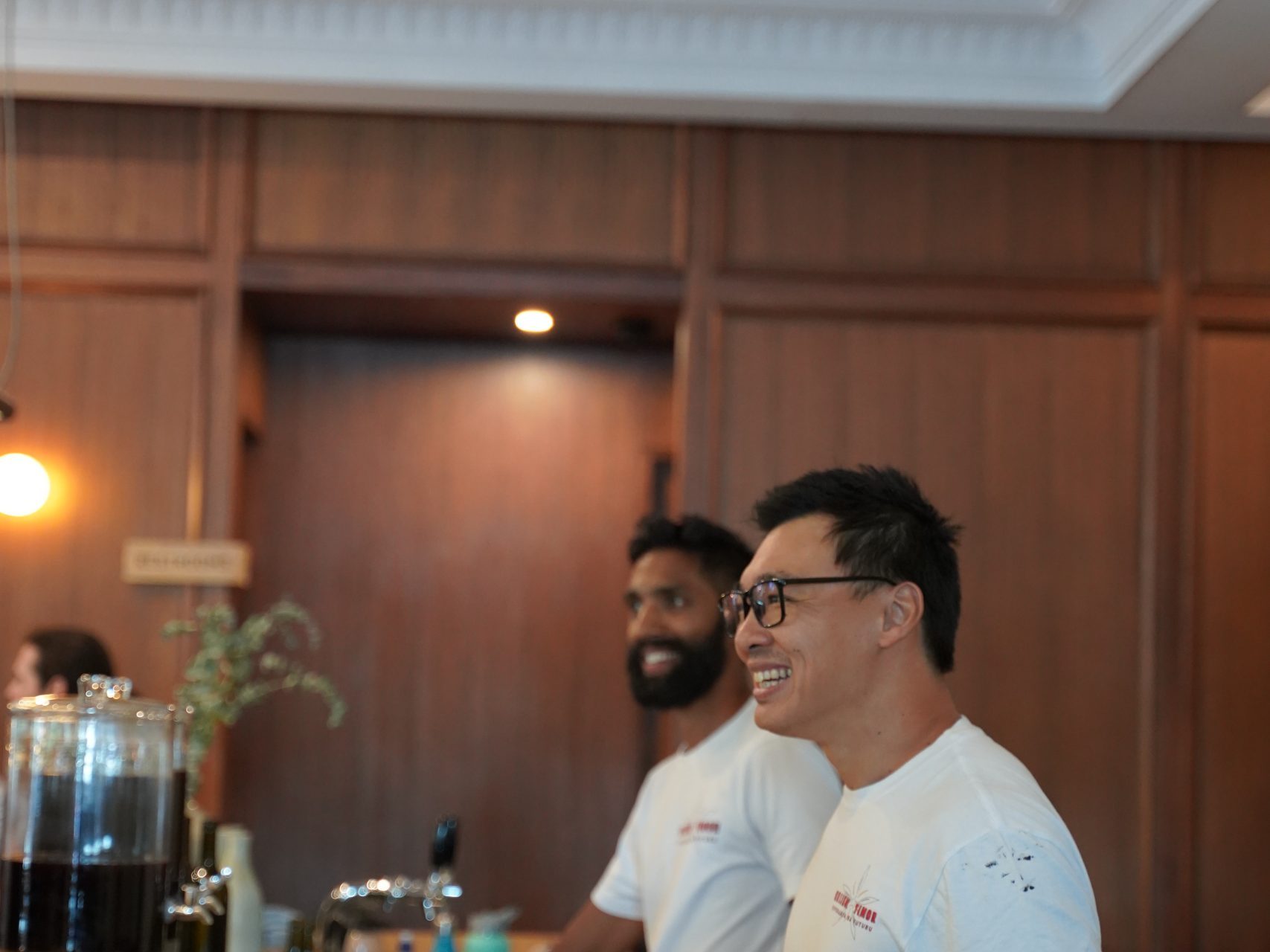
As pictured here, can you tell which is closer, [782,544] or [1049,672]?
[782,544]

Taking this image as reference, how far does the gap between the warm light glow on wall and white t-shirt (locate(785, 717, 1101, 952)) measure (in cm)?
193

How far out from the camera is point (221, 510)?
382cm

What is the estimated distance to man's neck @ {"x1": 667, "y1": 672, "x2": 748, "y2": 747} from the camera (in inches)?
113

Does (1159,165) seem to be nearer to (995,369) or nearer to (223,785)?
(995,369)

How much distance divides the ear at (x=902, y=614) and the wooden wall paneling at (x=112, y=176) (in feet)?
8.23

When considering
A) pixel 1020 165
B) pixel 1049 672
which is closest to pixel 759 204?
pixel 1020 165

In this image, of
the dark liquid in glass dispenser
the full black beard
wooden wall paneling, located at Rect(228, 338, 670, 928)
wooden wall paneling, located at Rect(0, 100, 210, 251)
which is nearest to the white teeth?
the dark liquid in glass dispenser

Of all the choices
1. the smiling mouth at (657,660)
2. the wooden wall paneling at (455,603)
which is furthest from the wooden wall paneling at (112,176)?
the smiling mouth at (657,660)

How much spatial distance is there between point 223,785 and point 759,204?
6.41 feet

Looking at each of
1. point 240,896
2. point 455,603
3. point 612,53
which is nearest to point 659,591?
point 240,896

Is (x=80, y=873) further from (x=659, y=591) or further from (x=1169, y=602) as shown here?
(x=1169, y=602)

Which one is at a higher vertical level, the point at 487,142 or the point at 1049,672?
the point at 487,142

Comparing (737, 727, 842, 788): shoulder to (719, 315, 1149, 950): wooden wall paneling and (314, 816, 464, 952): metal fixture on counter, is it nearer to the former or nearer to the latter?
(314, 816, 464, 952): metal fixture on counter

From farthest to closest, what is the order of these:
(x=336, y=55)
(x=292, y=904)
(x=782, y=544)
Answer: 1. (x=292, y=904)
2. (x=336, y=55)
3. (x=782, y=544)
